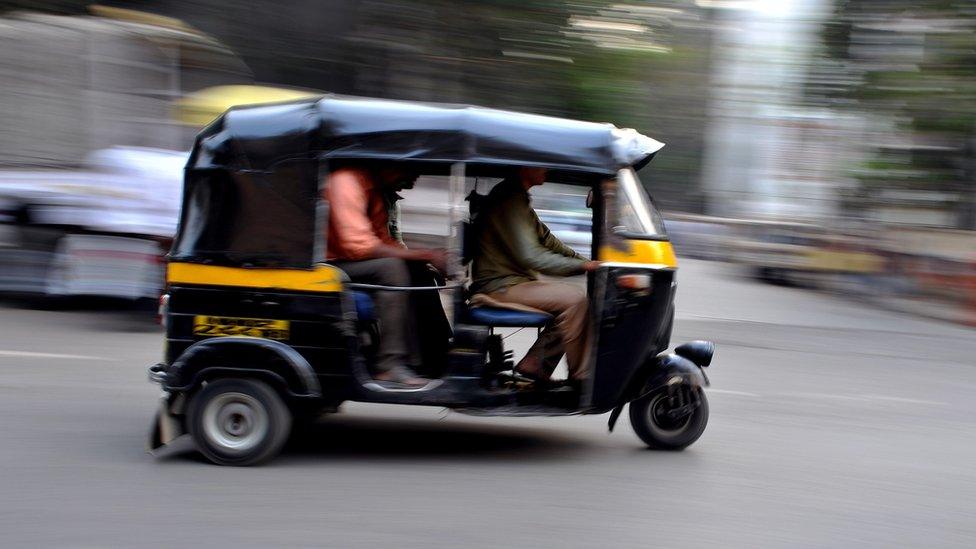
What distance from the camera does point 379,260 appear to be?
5.73 meters

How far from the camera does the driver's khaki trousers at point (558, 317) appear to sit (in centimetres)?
598

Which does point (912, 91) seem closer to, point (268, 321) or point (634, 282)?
point (634, 282)

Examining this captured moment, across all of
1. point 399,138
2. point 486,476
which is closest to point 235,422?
point 486,476

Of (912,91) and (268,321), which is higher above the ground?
(912,91)

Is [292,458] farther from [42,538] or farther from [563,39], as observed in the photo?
[563,39]

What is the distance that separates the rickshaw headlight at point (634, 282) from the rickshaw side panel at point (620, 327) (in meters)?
Result: 0.02

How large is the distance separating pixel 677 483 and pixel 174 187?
251 inches

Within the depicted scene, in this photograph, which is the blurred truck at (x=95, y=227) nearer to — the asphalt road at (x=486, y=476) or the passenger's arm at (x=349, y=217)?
the asphalt road at (x=486, y=476)

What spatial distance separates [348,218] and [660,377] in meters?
2.03

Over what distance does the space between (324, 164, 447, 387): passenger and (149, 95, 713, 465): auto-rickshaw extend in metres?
0.07

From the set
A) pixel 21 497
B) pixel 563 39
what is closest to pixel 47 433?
pixel 21 497

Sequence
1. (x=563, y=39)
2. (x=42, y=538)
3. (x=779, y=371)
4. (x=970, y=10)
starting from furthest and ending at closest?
1. (x=563, y=39)
2. (x=970, y=10)
3. (x=779, y=371)
4. (x=42, y=538)

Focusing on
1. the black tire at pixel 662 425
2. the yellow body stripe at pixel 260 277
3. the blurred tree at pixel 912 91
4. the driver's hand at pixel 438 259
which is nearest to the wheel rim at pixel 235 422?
the yellow body stripe at pixel 260 277

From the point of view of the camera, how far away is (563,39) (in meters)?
19.9
